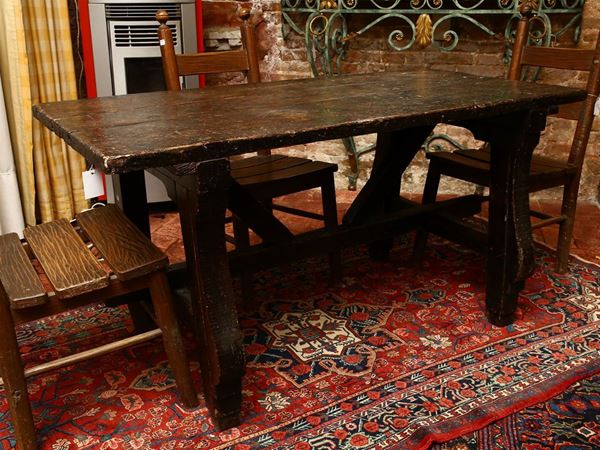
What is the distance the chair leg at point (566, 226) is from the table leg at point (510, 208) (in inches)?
21.7

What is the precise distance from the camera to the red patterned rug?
179 centimetres

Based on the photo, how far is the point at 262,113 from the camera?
71.7 inches

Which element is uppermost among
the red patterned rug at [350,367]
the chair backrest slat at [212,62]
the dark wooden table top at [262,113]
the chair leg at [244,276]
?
the chair backrest slat at [212,62]

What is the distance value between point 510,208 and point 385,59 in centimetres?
193

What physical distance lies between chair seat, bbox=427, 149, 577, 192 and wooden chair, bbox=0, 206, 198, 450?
138 centimetres

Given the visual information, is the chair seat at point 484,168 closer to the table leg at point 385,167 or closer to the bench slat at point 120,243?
the table leg at point 385,167

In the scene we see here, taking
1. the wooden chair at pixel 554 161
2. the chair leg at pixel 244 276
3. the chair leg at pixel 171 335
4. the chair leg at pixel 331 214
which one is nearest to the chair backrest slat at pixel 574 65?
the wooden chair at pixel 554 161

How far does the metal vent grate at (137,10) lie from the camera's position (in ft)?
10.2

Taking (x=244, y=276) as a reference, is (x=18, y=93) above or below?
above

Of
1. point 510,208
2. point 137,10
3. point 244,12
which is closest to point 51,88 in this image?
point 137,10

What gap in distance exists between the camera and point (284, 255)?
2227 mm

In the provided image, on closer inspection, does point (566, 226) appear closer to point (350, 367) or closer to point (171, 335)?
point (350, 367)

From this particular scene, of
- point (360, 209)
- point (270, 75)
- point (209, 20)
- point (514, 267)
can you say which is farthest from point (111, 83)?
point (514, 267)

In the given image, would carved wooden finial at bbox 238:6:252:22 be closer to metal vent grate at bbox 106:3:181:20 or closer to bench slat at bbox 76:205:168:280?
metal vent grate at bbox 106:3:181:20
